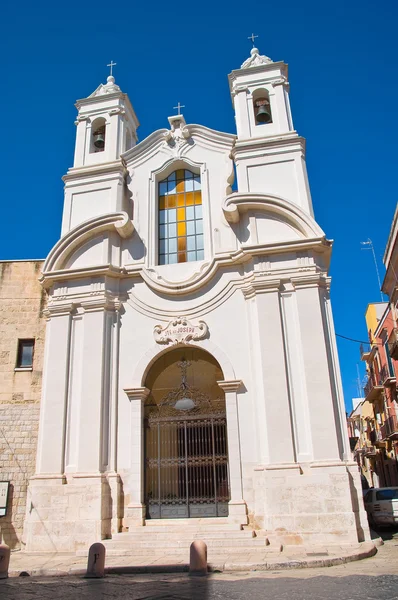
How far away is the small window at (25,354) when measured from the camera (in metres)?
15.0

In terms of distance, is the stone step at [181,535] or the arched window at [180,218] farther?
the arched window at [180,218]

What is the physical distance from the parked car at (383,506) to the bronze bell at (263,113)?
12.1m

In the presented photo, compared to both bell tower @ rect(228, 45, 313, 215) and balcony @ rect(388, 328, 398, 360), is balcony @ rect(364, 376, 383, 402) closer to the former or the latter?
balcony @ rect(388, 328, 398, 360)

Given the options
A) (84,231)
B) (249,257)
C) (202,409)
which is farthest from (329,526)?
(84,231)

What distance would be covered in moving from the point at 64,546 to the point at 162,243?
849cm

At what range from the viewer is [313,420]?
1182 cm

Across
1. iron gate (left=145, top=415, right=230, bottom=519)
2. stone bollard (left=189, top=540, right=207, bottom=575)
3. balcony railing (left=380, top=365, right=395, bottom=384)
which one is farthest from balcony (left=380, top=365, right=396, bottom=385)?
stone bollard (left=189, top=540, right=207, bottom=575)

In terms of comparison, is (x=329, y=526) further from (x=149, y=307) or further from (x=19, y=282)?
(x=19, y=282)

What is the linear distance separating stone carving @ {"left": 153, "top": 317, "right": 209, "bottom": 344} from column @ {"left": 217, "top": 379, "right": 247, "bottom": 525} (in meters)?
1.52

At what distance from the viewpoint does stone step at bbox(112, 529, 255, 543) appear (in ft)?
35.8

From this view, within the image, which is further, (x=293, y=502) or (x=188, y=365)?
(x=188, y=365)

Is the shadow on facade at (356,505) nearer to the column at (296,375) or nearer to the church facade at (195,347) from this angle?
the church facade at (195,347)

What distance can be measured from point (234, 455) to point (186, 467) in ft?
4.51

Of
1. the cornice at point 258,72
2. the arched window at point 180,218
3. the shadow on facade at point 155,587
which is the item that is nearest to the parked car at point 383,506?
the shadow on facade at point 155,587
